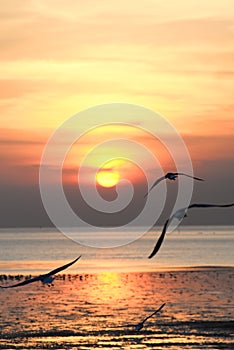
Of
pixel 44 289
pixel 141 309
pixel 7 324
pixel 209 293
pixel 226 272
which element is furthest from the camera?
pixel 226 272

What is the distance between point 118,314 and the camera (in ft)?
220

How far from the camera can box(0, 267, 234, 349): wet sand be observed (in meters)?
51.8

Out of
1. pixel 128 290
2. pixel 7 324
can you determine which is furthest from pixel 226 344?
pixel 128 290

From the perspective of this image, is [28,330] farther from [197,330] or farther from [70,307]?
[70,307]

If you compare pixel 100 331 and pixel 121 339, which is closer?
pixel 121 339

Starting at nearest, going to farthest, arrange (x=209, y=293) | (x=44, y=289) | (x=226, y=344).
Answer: (x=226, y=344), (x=209, y=293), (x=44, y=289)

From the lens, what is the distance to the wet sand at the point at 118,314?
51.8 meters

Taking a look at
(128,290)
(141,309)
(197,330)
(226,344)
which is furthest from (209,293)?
(226,344)

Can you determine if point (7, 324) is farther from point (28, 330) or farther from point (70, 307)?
point (70, 307)

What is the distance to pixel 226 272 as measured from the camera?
127 m

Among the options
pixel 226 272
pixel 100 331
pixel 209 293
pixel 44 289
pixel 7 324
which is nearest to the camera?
pixel 100 331

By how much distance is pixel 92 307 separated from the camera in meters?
72.6

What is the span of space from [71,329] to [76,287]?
3944 centimetres

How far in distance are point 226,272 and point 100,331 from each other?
239 ft
